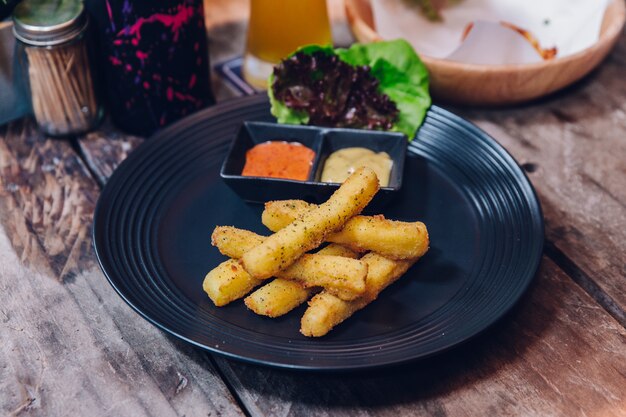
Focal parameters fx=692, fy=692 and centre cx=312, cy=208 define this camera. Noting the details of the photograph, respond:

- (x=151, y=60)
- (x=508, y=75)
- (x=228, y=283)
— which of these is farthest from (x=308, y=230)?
(x=508, y=75)

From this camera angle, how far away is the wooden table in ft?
4.32

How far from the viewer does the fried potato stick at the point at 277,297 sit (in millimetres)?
1351

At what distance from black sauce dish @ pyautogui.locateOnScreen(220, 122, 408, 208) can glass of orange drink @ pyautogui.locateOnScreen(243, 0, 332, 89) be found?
16.7 inches

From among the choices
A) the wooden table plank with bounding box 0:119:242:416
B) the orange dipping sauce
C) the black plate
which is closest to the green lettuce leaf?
the black plate

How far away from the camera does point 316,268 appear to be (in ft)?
4.41

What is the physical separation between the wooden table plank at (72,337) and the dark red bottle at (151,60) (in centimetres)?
27

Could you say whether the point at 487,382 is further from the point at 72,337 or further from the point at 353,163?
the point at 72,337

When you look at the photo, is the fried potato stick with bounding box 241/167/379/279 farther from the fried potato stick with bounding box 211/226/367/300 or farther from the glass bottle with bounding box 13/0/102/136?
the glass bottle with bounding box 13/0/102/136

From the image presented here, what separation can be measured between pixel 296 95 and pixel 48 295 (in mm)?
829

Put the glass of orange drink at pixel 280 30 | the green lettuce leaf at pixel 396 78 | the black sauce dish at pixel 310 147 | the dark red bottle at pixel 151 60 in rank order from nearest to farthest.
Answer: the black sauce dish at pixel 310 147, the dark red bottle at pixel 151 60, the green lettuce leaf at pixel 396 78, the glass of orange drink at pixel 280 30

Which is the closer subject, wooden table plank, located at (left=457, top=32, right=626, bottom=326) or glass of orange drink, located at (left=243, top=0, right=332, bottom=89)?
wooden table plank, located at (left=457, top=32, right=626, bottom=326)

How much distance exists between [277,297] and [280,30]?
1014 millimetres

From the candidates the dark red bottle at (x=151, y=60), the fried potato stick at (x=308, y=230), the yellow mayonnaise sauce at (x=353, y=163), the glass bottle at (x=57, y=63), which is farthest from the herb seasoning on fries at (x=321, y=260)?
the glass bottle at (x=57, y=63)

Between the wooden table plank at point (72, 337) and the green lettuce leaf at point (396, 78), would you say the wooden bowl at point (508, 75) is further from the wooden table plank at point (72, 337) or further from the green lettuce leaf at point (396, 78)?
the wooden table plank at point (72, 337)
